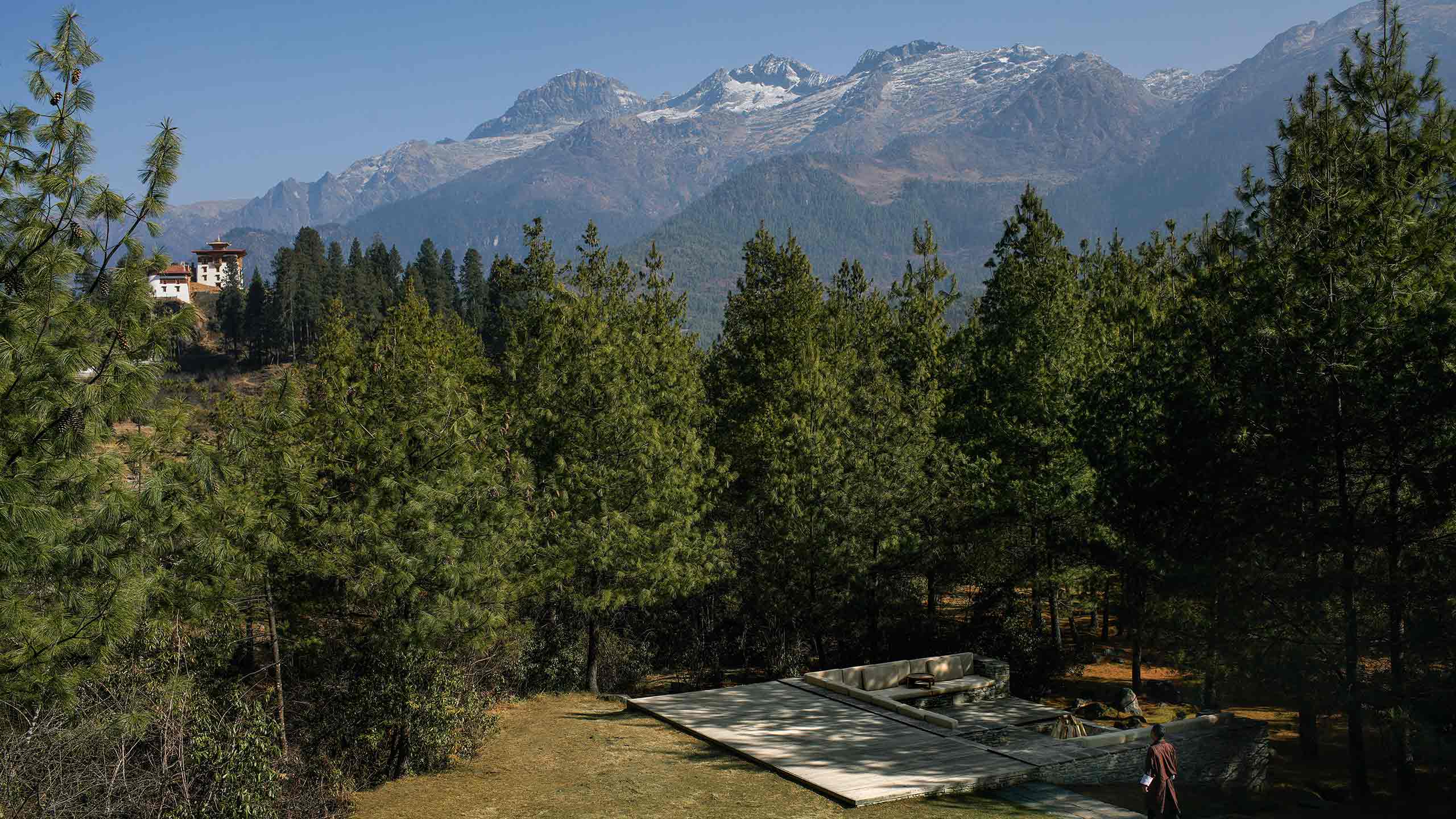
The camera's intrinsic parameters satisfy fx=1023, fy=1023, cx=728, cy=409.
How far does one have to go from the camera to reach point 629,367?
2470 centimetres

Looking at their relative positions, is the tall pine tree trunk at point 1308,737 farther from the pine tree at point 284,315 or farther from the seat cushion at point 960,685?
the pine tree at point 284,315

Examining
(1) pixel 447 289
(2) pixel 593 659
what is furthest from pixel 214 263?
(2) pixel 593 659

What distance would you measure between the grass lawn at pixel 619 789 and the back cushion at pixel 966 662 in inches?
279

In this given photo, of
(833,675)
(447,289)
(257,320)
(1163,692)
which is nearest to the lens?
(833,675)

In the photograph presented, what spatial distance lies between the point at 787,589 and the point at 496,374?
9.62 m

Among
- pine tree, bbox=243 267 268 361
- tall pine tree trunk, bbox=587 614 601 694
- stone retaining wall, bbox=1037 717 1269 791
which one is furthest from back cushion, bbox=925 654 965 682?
pine tree, bbox=243 267 268 361

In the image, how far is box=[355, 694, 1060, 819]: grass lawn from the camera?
564 inches

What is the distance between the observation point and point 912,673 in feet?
73.2

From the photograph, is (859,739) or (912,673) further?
(912,673)

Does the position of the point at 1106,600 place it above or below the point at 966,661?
above

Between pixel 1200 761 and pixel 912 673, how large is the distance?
659 cm

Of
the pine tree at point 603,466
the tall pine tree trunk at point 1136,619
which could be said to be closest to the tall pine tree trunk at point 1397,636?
the tall pine tree trunk at point 1136,619

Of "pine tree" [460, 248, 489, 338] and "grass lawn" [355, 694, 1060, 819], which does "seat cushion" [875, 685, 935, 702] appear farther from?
"pine tree" [460, 248, 489, 338]

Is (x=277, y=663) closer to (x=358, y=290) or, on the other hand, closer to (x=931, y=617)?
(x=931, y=617)
